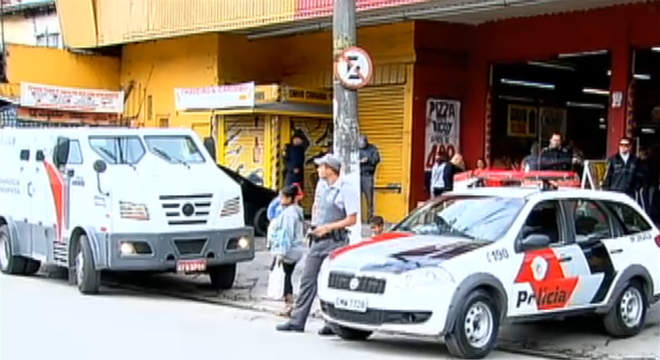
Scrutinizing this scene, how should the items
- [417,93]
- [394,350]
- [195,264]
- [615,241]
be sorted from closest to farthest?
1. [394,350]
2. [615,241]
3. [195,264]
4. [417,93]

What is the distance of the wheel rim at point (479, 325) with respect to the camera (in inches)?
374

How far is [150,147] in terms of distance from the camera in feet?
47.9

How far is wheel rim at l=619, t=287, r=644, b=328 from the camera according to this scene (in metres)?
11.0

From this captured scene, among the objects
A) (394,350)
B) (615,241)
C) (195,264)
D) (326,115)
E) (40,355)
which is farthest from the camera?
(326,115)

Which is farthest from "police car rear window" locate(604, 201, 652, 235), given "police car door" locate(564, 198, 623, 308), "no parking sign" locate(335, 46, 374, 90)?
"no parking sign" locate(335, 46, 374, 90)

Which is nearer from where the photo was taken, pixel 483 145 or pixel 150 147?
pixel 150 147

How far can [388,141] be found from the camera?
22.0 m

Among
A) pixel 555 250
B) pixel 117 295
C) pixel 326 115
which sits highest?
pixel 326 115

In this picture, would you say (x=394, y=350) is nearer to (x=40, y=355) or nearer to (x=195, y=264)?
(x=40, y=355)

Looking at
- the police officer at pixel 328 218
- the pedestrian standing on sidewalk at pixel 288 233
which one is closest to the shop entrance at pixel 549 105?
the pedestrian standing on sidewalk at pixel 288 233

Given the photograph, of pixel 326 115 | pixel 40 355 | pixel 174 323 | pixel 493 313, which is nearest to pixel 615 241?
pixel 493 313

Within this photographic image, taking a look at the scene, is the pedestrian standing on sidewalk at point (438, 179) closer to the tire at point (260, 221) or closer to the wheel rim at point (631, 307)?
the tire at point (260, 221)

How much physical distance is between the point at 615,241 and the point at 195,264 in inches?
223

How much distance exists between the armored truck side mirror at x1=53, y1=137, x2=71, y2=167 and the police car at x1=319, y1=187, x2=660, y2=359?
5.77 metres
